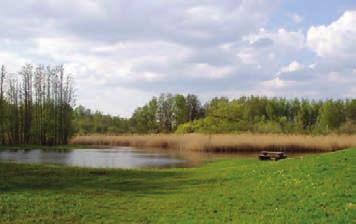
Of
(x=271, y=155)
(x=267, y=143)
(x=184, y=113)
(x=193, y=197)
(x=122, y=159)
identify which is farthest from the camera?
(x=184, y=113)

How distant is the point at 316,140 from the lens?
43.5 meters

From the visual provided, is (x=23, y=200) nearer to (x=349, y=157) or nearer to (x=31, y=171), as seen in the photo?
(x=31, y=171)

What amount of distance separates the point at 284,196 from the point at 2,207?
705 centimetres

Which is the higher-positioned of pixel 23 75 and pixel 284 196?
pixel 23 75

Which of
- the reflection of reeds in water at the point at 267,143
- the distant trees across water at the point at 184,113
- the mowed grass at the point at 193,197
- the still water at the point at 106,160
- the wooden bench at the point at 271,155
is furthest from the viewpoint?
the distant trees across water at the point at 184,113

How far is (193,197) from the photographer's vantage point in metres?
13.5

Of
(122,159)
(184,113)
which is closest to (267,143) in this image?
(122,159)

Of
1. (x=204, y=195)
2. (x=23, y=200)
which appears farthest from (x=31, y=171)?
(x=204, y=195)

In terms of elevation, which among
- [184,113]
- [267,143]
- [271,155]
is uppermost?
[184,113]

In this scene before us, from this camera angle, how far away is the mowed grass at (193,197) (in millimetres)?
10078

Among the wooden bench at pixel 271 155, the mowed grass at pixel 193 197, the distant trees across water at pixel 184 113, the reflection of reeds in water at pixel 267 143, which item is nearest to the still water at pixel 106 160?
the wooden bench at pixel 271 155

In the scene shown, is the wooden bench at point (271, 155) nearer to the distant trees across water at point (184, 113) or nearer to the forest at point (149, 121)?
the forest at point (149, 121)

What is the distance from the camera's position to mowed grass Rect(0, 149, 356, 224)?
10.1 meters

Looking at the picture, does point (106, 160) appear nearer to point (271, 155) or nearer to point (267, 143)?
point (271, 155)
